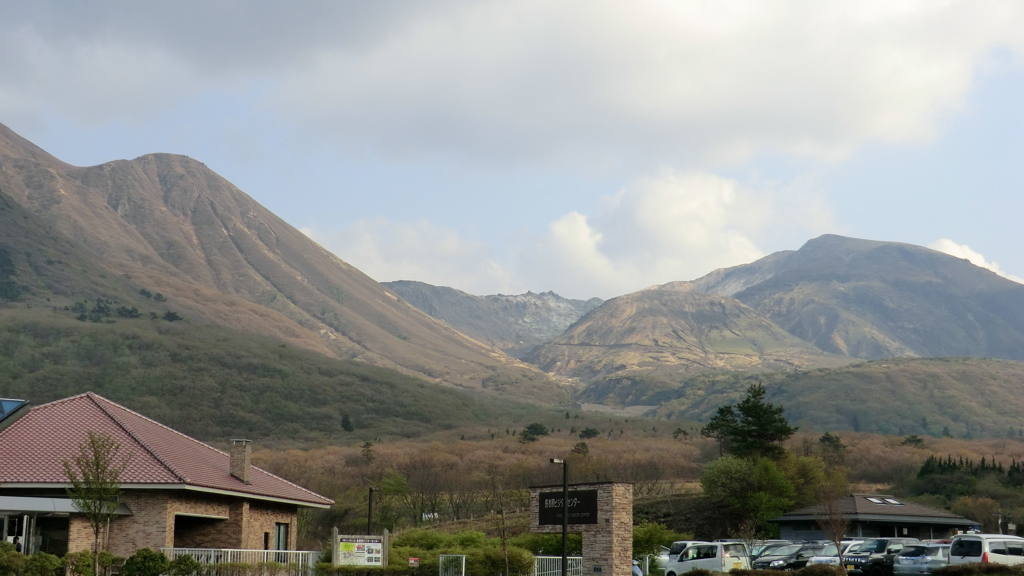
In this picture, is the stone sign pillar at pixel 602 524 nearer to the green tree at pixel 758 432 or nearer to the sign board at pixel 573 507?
the sign board at pixel 573 507

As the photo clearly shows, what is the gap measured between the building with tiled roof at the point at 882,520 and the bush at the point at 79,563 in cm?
3763

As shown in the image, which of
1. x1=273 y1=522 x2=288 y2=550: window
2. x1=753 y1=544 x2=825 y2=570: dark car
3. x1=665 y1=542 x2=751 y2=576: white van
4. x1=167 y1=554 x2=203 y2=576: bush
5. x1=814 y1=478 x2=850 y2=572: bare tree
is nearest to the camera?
x1=167 y1=554 x2=203 y2=576: bush

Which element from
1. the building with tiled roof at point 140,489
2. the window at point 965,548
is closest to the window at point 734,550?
the window at point 965,548

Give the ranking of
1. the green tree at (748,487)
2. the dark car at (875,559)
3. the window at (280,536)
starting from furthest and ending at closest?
the green tree at (748,487) → the window at (280,536) → the dark car at (875,559)

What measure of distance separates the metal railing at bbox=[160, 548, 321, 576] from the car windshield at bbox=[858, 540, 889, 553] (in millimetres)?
22252

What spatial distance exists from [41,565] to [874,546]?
30.9 meters

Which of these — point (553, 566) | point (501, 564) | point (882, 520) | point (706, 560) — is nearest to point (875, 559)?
point (706, 560)

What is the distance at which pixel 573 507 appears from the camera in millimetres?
30000

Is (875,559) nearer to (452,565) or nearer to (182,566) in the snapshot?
(452,565)

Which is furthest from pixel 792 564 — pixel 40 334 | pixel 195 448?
pixel 40 334

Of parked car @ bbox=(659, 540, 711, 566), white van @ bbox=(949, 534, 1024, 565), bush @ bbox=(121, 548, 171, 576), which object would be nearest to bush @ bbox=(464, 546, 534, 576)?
bush @ bbox=(121, 548, 171, 576)

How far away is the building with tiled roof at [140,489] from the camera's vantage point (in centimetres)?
2858

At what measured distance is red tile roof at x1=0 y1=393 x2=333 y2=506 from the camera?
2891cm

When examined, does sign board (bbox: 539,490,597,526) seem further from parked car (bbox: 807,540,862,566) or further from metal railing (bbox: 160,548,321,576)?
parked car (bbox: 807,540,862,566)
